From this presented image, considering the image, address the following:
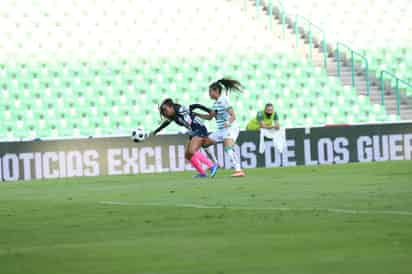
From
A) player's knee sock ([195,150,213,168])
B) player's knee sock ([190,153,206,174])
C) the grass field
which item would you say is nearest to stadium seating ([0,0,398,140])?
player's knee sock ([195,150,213,168])

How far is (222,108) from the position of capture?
25.6 metres

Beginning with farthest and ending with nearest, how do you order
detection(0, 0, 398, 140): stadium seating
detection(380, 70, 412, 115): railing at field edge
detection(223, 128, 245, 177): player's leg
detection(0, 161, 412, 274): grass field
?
detection(380, 70, 412, 115): railing at field edge → detection(0, 0, 398, 140): stadium seating → detection(223, 128, 245, 177): player's leg → detection(0, 161, 412, 274): grass field

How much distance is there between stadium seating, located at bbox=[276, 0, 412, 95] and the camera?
39.6 metres

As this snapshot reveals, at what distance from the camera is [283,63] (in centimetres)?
3844

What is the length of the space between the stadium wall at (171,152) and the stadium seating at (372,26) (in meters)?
7.41

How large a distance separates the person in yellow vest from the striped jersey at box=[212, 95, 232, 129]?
5.54 meters

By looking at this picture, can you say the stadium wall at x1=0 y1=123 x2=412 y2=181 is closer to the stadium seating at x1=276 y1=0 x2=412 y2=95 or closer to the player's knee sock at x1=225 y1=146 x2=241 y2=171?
the player's knee sock at x1=225 y1=146 x2=241 y2=171

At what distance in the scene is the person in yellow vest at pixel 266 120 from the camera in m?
31.4

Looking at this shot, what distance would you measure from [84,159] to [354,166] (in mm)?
6591

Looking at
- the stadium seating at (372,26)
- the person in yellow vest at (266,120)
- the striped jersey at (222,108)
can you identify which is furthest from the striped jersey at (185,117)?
the stadium seating at (372,26)

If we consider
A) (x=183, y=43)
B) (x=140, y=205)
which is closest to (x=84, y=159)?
(x=183, y=43)

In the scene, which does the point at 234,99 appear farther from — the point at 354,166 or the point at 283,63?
the point at 354,166

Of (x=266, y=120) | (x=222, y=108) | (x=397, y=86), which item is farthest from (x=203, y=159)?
(x=397, y=86)

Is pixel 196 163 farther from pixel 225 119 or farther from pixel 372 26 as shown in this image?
pixel 372 26
